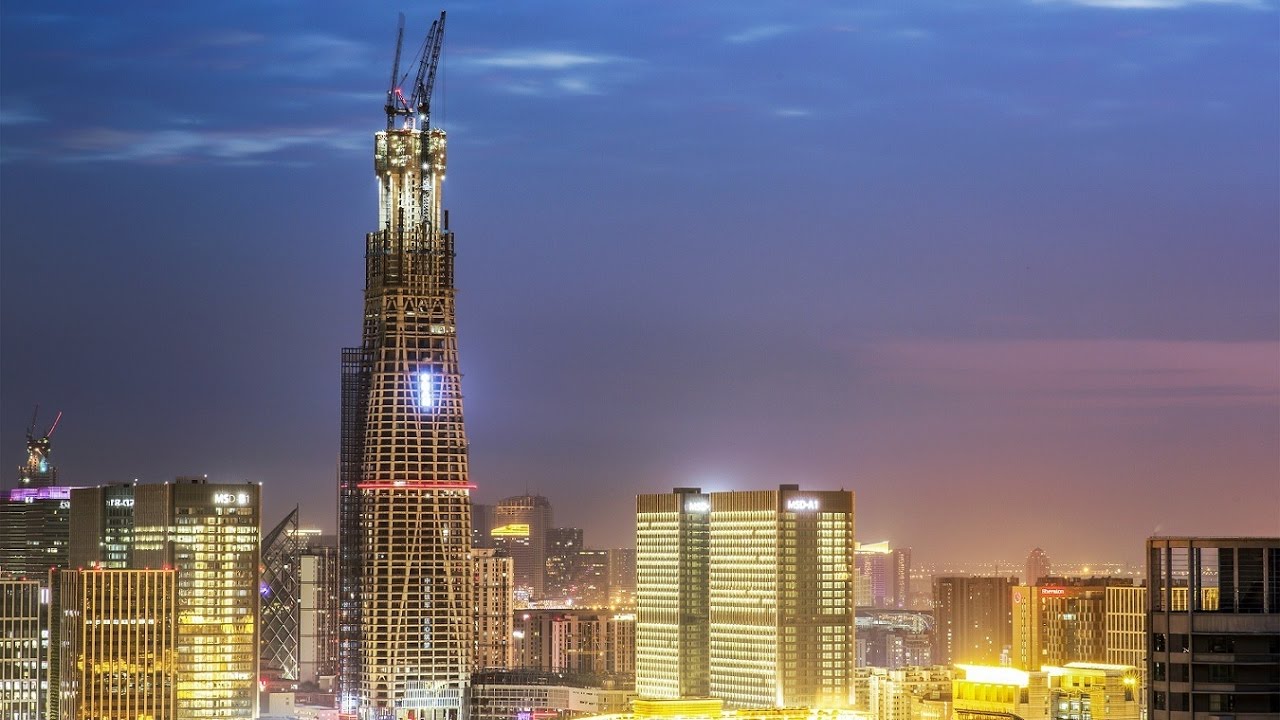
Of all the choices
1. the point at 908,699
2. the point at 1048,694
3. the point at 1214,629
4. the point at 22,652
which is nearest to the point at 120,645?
the point at 22,652

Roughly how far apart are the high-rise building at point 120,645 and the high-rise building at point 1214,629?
94.9 meters

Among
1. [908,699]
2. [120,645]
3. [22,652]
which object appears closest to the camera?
[120,645]

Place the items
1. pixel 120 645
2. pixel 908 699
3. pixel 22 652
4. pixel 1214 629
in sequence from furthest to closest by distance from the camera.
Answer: pixel 908 699, pixel 22 652, pixel 120 645, pixel 1214 629

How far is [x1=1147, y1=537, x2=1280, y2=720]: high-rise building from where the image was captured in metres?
70.5

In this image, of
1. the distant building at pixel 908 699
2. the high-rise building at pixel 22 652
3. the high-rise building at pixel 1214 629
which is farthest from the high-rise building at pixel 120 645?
the high-rise building at pixel 1214 629

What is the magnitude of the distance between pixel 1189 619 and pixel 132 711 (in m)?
96.4

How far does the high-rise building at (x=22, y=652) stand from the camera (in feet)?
576

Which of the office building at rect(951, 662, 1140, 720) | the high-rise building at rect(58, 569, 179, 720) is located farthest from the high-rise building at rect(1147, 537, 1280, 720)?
the high-rise building at rect(58, 569, 179, 720)

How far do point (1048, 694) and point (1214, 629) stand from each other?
9933 centimetres

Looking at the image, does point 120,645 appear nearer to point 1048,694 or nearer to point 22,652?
point 22,652

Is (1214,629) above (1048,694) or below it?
above

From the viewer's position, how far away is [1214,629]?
70.8 meters

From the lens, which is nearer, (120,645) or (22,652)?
(120,645)

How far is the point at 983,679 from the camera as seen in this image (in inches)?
6885
